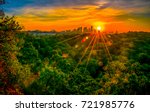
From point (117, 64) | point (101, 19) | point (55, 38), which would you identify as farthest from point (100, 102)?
point (55, 38)

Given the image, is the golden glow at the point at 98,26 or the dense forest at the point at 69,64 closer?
the dense forest at the point at 69,64

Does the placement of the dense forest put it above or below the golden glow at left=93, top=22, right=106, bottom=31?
below

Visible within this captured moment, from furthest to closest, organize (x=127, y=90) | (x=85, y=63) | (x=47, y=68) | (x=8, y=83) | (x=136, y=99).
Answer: (x=85, y=63), (x=47, y=68), (x=127, y=90), (x=8, y=83), (x=136, y=99)

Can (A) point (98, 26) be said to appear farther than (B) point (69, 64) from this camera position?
No

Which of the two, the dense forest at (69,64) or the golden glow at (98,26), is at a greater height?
the golden glow at (98,26)

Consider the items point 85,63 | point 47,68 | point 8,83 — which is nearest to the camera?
point 8,83

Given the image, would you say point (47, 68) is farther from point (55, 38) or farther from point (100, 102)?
point (100, 102)

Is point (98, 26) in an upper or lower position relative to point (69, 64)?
upper

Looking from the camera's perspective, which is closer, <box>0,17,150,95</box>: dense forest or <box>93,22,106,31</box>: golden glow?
<box>0,17,150,95</box>: dense forest
